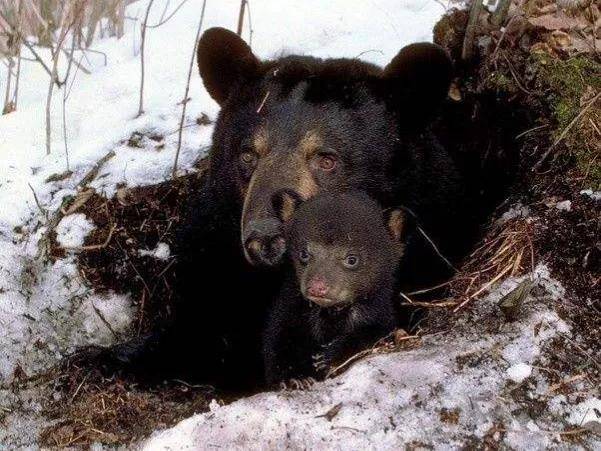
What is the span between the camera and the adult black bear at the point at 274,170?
179 inches

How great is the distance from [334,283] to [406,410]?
2.05 ft

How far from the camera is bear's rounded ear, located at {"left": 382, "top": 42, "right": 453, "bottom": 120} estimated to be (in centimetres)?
459

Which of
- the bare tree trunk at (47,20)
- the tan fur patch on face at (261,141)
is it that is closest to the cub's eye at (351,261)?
the tan fur patch on face at (261,141)

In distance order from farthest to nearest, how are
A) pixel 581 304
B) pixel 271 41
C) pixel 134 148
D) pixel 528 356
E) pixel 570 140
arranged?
pixel 271 41 < pixel 134 148 < pixel 570 140 < pixel 581 304 < pixel 528 356

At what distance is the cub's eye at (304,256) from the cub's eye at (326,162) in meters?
0.55

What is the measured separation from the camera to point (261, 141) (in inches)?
183

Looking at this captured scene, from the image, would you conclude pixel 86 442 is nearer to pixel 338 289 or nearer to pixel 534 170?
pixel 338 289

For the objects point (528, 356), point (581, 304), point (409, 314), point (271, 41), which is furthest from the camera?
point (271, 41)

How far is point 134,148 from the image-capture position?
6105 mm

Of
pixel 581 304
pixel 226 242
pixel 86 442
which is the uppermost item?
pixel 581 304

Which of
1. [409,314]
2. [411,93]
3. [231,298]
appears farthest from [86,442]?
[411,93]

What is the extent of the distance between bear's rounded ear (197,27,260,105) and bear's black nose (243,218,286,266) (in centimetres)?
106

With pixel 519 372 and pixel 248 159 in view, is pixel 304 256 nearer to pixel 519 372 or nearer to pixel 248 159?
pixel 248 159

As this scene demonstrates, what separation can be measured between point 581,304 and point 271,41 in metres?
3.37
